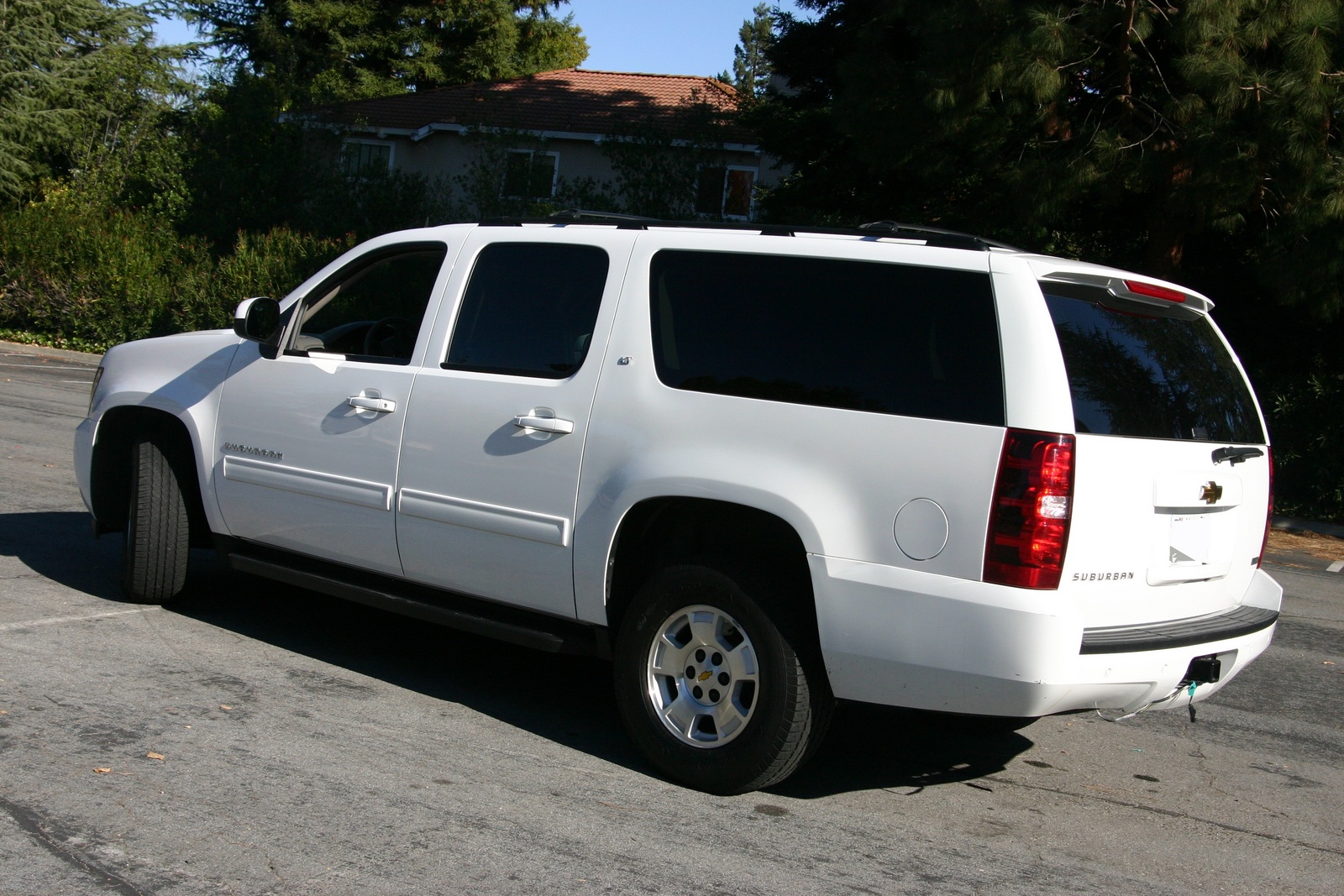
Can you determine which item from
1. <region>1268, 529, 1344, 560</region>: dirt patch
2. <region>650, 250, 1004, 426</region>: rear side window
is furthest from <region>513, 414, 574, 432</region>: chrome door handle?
<region>1268, 529, 1344, 560</region>: dirt patch

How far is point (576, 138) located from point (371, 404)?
2548cm

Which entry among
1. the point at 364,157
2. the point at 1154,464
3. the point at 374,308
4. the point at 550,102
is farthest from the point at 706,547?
the point at 364,157

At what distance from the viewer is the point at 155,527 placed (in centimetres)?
629

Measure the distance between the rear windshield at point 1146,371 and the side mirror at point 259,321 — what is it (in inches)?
143

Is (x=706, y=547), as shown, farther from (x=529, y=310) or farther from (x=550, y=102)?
(x=550, y=102)

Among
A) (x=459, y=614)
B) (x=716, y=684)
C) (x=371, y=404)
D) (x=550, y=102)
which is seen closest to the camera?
(x=716, y=684)

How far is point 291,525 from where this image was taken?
5.79 metres

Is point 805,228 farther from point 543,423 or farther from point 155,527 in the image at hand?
point 155,527

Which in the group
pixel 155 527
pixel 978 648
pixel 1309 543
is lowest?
pixel 1309 543

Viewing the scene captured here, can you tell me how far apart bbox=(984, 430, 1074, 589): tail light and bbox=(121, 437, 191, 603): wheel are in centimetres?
426

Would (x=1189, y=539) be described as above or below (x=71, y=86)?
below

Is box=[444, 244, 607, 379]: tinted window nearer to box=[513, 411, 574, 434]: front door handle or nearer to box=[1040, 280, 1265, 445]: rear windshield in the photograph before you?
box=[513, 411, 574, 434]: front door handle

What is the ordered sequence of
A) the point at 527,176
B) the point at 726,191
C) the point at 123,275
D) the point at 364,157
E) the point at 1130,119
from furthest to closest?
the point at 364,157, the point at 726,191, the point at 527,176, the point at 123,275, the point at 1130,119

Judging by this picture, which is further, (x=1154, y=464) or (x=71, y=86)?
(x=71, y=86)
